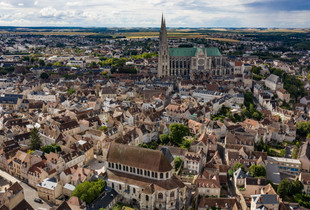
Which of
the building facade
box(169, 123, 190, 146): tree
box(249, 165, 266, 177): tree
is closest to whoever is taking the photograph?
the building facade

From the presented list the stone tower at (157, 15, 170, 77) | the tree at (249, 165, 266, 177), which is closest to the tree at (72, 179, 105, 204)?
the tree at (249, 165, 266, 177)

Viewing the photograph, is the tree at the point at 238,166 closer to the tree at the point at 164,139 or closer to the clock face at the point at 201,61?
the tree at the point at 164,139

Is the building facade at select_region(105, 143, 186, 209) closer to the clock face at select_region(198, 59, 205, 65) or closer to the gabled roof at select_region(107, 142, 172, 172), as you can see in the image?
the gabled roof at select_region(107, 142, 172, 172)

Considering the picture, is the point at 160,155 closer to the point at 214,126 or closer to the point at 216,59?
the point at 214,126

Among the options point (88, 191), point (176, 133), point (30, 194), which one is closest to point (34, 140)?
point (30, 194)

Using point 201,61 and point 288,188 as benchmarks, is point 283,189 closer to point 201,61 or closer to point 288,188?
point 288,188
